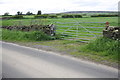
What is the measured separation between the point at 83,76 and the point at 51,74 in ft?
3.64

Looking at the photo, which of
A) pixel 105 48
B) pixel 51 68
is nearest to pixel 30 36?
pixel 105 48

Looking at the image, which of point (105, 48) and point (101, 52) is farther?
point (105, 48)

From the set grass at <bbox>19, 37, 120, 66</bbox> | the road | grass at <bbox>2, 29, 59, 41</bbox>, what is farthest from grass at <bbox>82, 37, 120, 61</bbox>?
grass at <bbox>2, 29, 59, 41</bbox>

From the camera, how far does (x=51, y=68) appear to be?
25.1ft

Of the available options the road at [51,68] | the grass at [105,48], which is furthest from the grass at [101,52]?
the road at [51,68]

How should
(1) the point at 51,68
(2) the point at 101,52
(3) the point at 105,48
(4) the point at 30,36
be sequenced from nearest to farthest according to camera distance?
(1) the point at 51,68 < (2) the point at 101,52 < (3) the point at 105,48 < (4) the point at 30,36

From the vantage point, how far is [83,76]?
6.57 meters

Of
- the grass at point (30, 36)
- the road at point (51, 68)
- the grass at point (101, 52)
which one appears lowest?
the road at point (51, 68)

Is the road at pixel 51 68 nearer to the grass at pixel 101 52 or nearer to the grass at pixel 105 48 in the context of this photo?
the grass at pixel 101 52

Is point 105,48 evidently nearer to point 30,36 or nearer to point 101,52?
point 101,52

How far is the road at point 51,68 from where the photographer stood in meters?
6.78

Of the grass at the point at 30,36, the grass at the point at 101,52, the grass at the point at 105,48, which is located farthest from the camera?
the grass at the point at 30,36

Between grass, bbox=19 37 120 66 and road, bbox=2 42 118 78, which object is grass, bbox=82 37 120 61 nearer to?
grass, bbox=19 37 120 66

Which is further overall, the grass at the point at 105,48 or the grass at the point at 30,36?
the grass at the point at 30,36
